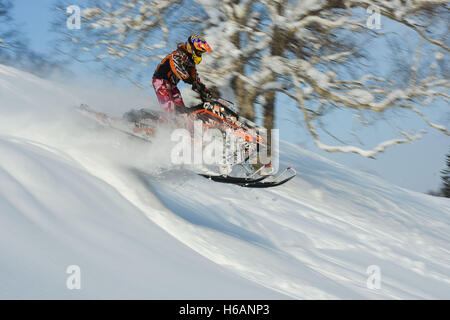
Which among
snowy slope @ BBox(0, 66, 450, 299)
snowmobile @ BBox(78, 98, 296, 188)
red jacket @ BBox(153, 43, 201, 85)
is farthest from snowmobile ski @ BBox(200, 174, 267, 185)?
red jacket @ BBox(153, 43, 201, 85)

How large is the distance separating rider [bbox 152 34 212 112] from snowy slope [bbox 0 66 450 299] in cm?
80

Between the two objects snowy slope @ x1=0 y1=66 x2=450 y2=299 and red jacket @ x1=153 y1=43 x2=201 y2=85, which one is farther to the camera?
red jacket @ x1=153 y1=43 x2=201 y2=85

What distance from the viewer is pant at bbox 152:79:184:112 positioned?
668 centimetres

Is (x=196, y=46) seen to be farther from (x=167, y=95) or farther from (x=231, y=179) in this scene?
(x=231, y=179)

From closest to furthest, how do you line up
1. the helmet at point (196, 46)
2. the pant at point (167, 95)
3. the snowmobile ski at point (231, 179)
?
the helmet at point (196, 46), the snowmobile ski at point (231, 179), the pant at point (167, 95)

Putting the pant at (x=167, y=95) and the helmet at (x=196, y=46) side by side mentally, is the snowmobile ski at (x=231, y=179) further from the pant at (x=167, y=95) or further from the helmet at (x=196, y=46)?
the helmet at (x=196, y=46)

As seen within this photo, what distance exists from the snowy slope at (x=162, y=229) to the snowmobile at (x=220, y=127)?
28cm

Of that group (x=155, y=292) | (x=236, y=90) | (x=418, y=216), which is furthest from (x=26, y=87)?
(x=418, y=216)

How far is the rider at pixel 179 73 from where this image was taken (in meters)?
6.20

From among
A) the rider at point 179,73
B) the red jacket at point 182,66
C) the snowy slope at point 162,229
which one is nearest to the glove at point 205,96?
the rider at point 179,73

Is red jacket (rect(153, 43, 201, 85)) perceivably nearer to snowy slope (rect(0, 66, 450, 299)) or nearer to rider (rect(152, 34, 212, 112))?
rider (rect(152, 34, 212, 112))

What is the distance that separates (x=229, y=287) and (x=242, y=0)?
6.60 metres

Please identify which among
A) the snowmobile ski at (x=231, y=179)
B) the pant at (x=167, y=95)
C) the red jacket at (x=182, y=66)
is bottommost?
the snowmobile ski at (x=231, y=179)
